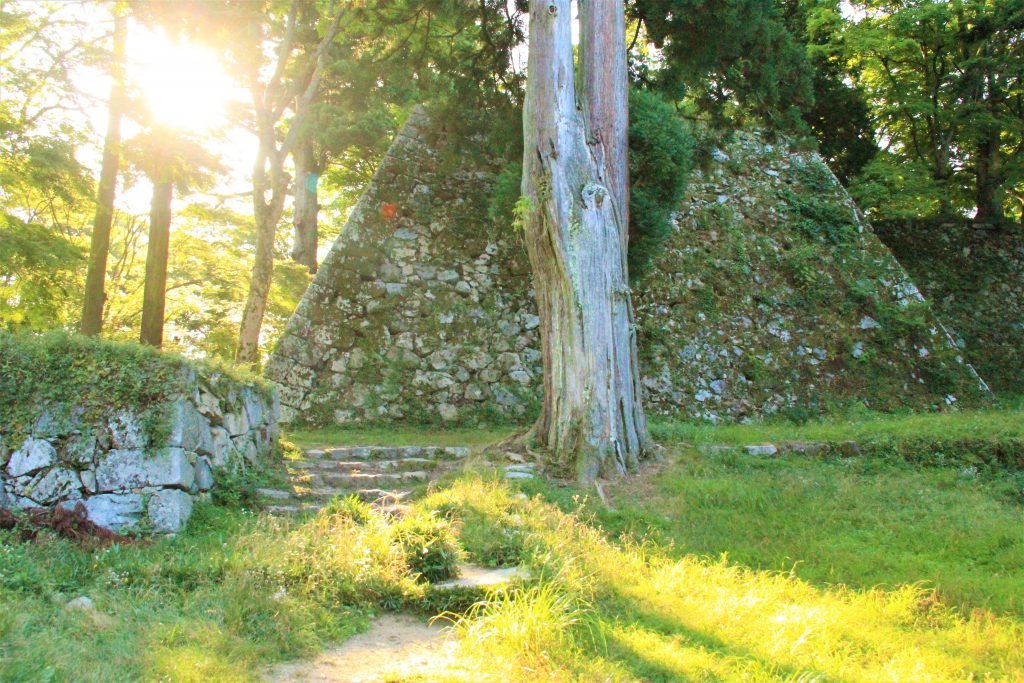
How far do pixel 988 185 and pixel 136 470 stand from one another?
19.2 meters

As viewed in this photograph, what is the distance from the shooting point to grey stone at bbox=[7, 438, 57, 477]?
5668mm

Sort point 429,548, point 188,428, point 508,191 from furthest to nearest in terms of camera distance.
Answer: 1. point 508,191
2. point 188,428
3. point 429,548

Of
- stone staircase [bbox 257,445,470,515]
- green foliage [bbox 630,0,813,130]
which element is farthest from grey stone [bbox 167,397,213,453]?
green foliage [bbox 630,0,813,130]

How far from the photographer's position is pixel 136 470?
566 cm

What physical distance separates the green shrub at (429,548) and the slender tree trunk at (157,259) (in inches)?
299

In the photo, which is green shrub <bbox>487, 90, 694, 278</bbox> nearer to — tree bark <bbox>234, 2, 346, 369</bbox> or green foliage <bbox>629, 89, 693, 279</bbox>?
green foliage <bbox>629, 89, 693, 279</bbox>

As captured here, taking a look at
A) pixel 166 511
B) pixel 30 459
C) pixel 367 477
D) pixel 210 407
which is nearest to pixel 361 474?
pixel 367 477

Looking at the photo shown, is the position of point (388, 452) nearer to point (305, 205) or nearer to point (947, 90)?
point (305, 205)

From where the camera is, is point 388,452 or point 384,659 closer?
point 384,659

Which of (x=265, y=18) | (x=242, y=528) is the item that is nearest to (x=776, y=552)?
(x=242, y=528)

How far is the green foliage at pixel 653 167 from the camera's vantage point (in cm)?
983

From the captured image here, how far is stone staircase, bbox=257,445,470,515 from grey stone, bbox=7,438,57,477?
1.67 metres

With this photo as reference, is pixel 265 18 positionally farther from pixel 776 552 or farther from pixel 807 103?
pixel 776 552

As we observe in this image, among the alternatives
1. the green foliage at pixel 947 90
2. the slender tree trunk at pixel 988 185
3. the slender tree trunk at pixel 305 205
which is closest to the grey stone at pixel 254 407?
the slender tree trunk at pixel 305 205
